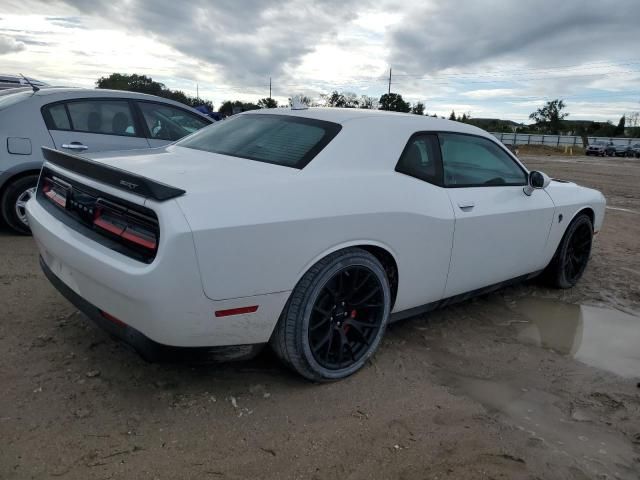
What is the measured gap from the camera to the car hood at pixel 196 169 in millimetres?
2389

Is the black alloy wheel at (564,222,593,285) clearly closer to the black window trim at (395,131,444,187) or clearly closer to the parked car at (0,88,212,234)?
the black window trim at (395,131,444,187)

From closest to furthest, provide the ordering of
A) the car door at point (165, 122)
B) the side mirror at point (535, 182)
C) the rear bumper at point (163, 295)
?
the rear bumper at point (163, 295) < the side mirror at point (535, 182) < the car door at point (165, 122)

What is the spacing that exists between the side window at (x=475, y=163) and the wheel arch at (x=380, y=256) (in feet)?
2.28

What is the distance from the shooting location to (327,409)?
2613mm

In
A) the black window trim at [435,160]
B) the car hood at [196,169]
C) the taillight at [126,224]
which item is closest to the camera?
the taillight at [126,224]

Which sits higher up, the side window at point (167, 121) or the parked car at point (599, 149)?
the side window at point (167, 121)

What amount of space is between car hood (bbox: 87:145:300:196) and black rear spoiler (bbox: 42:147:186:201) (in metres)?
0.10

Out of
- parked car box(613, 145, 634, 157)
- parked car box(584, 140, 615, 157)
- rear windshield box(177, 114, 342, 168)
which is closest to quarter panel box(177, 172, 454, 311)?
rear windshield box(177, 114, 342, 168)

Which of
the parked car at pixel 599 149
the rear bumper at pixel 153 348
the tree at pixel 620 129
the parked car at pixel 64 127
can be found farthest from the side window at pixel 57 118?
the tree at pixel 620 129

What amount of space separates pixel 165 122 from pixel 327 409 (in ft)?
14.1

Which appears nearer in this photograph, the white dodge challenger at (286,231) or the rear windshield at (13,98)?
the white dodge challenger at (286,231)

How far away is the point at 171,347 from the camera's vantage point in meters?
2.30

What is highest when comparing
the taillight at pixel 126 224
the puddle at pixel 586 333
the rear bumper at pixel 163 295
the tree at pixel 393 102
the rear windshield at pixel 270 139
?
the tree at pixel 393 102

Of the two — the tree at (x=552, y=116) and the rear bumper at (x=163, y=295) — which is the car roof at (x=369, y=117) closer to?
the rear bumper at (x=163, y=295)
